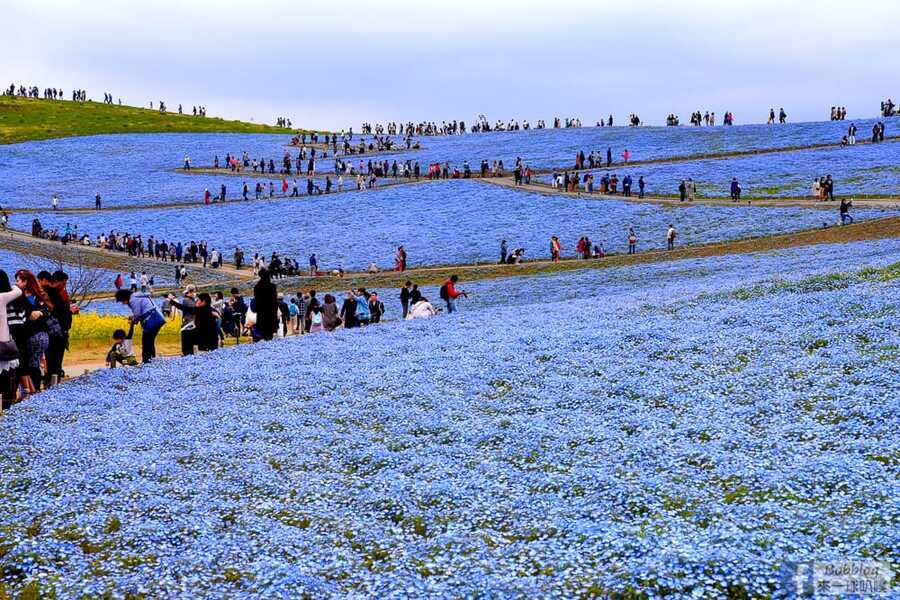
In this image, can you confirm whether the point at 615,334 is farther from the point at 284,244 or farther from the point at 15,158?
the point at 15,158

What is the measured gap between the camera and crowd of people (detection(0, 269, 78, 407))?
52.6 feet

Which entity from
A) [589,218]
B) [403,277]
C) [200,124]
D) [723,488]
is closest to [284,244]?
[403,277]

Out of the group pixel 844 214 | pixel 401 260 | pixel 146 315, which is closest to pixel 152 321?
pixel 146 315

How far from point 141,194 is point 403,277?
41237 mm

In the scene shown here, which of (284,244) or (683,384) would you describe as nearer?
(683,384)

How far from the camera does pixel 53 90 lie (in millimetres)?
149000

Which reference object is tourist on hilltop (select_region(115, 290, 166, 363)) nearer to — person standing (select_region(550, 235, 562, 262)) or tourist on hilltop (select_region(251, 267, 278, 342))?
tourist on hilltop (select_region(251, 267, 278, 342))

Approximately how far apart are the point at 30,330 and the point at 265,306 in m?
8.32

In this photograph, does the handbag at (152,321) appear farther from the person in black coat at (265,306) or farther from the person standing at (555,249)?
the person standing at (555,249)

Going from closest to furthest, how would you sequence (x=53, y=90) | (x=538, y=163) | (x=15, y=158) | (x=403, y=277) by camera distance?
(x=403, y=277)
(x=538, y=163)
(x=15, y=158)
(x=53, y=90)

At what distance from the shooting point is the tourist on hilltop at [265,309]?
2408 centimetres

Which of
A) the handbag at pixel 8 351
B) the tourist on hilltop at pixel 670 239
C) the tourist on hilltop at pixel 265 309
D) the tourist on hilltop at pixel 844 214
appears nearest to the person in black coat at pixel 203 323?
the tourist on hilltop at pixel 265 309

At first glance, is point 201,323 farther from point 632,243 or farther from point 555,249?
point 632,243

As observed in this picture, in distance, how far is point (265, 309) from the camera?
25266 mm
